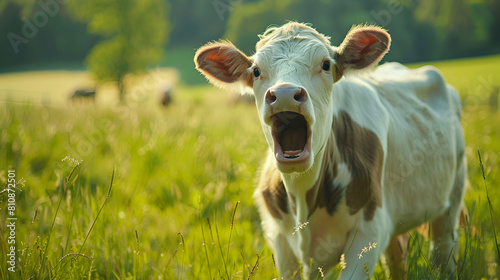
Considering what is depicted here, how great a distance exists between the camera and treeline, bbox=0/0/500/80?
5895 mm

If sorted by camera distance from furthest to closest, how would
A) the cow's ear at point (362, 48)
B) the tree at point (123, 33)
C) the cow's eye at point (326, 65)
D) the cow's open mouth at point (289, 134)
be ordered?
the tree at point (123, 33) → the cow's ear at point (362, 48) → the cow's eye at point (326, 65) → the cow's open mouth at point (289, 134)

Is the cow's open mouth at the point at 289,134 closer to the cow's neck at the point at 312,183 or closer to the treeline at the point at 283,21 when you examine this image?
the cow's neck at the point at 312,183

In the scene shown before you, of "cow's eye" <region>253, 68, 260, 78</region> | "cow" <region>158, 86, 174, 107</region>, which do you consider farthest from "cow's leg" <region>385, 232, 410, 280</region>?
"cow" <region>158, 86, 174, 107</region>

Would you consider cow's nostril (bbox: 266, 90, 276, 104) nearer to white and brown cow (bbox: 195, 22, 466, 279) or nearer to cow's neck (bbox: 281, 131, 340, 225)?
white and brown cow (bbox: 195, 22, 466, 279)

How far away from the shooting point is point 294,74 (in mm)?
2441

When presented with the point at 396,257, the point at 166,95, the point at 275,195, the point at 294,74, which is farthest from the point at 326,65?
the point at 166,95

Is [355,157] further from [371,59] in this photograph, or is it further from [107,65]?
[107,65]

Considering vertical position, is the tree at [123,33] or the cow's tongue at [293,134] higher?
the tree at [123,33]

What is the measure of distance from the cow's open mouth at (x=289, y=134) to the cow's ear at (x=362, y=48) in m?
0.54

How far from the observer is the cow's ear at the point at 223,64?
9.34 feet

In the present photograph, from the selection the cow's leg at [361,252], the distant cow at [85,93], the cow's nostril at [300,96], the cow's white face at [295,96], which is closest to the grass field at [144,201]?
the cow's leg at [361,252]

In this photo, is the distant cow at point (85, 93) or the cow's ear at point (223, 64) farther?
the distant cow at point (85, 93)

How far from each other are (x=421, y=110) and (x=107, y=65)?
2064 centimetres

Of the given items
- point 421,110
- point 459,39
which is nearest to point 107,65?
point 459,39
